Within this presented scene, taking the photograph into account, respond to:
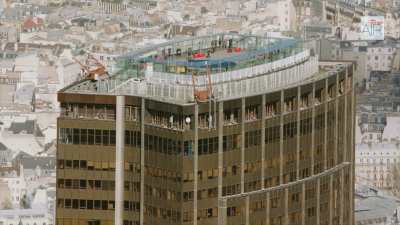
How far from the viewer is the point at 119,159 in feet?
143

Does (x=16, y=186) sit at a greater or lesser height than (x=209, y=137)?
lesser

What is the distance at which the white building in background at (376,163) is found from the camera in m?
128

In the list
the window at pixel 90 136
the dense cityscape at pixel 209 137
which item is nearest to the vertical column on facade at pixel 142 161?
the dense cityscape at pixel 209 137

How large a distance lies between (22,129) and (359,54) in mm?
42977

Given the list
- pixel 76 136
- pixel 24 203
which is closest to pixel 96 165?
pixel 76 136

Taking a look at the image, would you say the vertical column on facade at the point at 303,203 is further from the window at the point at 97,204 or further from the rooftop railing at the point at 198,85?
the window at the point at 97,204

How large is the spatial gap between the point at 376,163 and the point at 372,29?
224 feet

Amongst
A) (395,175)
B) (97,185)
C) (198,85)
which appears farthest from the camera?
(395,175)

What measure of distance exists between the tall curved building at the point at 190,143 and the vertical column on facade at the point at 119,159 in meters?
0.02

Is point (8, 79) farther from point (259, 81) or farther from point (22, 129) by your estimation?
point (259, 81)

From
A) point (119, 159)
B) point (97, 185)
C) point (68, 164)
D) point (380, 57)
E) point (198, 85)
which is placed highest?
point (198, 85)

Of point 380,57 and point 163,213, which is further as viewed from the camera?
point 380,57

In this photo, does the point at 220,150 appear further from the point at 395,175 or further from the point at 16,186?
the point at 395,175

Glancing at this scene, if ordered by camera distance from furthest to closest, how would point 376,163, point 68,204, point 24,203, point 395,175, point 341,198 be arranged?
point 376,163, point 395,175, point 24,203, point 341,198, point 68,204
